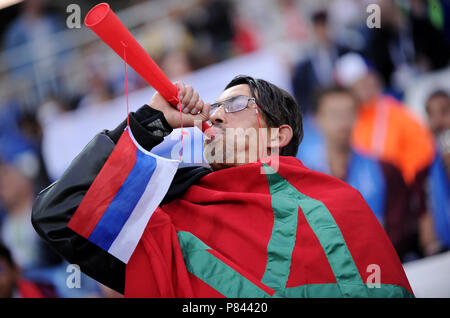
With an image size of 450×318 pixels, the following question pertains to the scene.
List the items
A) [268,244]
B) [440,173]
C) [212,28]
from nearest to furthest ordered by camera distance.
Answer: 1. [268,244]
2. [440,173]
3. [212,28]

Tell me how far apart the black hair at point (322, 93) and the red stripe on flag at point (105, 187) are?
239 cm

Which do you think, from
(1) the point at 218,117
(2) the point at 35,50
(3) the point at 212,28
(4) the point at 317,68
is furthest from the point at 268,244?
(2) the point at 35,50

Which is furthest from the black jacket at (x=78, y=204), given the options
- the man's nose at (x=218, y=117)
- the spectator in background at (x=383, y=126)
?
the spectator in background at (x=383, y=126)

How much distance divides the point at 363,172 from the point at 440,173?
1.86 feet

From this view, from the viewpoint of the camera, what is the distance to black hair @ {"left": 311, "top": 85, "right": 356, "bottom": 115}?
3701 millimetres

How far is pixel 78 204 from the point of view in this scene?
1.51 metres

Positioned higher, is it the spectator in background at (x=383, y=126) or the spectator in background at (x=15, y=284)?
the spectator in background at (x=383, y=126)

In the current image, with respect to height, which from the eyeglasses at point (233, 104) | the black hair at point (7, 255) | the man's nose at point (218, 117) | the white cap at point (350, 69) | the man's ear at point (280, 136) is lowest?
the black hair at point (7, 255)

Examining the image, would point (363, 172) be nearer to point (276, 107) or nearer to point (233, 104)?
point (276, 107)

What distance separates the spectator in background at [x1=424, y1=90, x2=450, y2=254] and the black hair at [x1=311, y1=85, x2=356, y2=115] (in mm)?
675

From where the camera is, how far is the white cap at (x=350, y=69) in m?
3.65

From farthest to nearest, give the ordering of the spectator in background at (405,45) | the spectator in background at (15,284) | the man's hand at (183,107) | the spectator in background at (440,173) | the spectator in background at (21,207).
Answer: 1. the spectator in background at (21,207)
2. the spectator in background at (15,284)
3. the spectator in background at (405,45)
4. the spectator in background at (440,173)
5. the man's hand at (183,107)

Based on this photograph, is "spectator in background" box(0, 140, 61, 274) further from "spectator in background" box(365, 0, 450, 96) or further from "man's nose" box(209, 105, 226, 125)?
"spectator in background" box(365, 0, 450, 96)

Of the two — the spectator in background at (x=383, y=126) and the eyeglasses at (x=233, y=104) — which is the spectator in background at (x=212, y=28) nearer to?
the spectator in background at (x=383, y=126)
